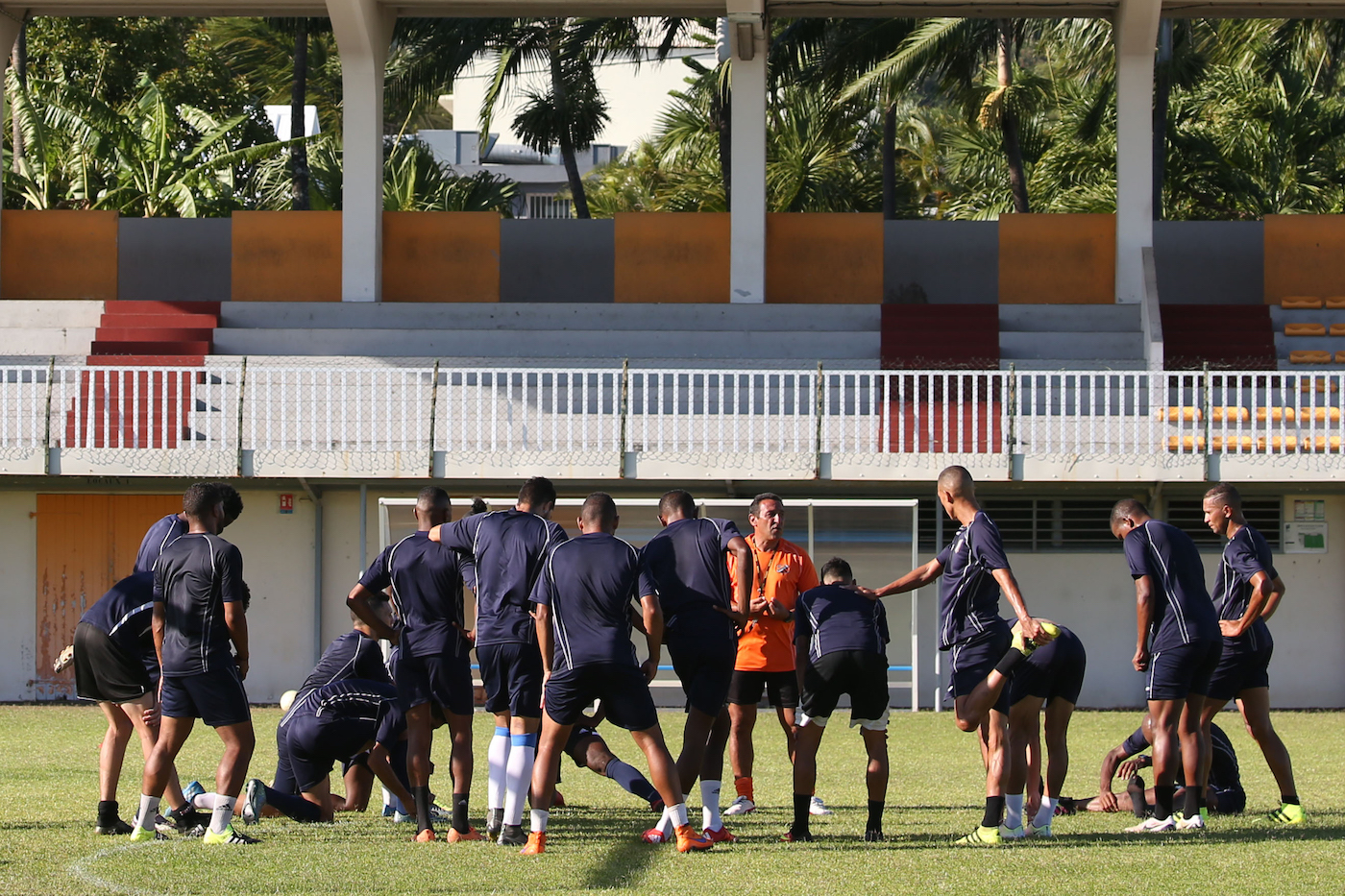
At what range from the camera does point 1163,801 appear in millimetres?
8164

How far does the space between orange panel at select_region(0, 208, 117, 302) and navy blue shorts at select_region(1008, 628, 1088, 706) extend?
731 inches

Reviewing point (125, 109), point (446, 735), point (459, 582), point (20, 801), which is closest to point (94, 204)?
point (125, 109)

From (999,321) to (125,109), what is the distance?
18064 millimetres

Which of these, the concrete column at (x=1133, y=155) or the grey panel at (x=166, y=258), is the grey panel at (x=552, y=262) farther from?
the concrete column at (x=1133, y=155)

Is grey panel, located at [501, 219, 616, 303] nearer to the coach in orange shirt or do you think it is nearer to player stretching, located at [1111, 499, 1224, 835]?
the coach in orange shirt

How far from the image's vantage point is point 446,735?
42.7 ft

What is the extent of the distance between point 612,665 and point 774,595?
1831 mm

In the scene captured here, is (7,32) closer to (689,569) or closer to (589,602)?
(689,569)

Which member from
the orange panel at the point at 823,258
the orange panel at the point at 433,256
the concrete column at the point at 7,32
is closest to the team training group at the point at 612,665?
the orange panel at the point at 823,258

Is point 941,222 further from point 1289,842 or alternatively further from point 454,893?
point 454,893

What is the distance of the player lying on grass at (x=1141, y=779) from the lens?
8680 mm

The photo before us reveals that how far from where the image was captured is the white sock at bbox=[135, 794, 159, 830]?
7.74 metres

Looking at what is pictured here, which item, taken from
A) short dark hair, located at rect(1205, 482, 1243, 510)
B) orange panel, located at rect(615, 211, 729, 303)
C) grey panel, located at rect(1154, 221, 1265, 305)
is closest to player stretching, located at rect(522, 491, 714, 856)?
short dark hair, located at rect(1205, 482, 1243, 510)

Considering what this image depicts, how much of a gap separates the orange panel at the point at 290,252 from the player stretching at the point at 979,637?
16.6 m
